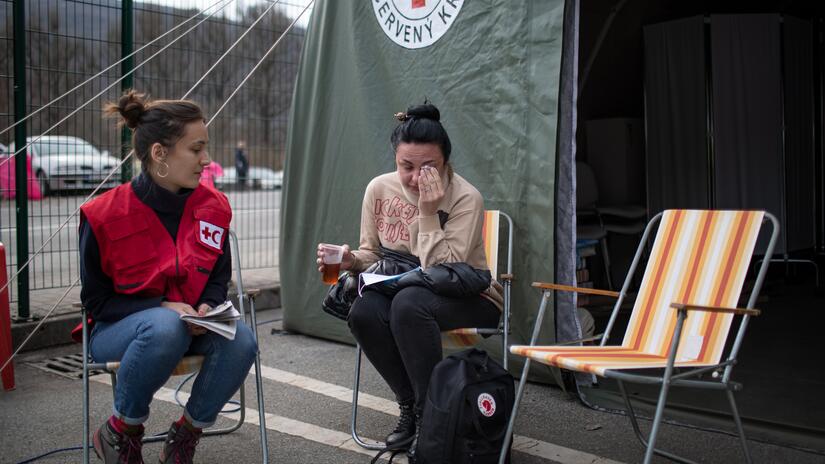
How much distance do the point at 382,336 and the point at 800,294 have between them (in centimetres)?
432

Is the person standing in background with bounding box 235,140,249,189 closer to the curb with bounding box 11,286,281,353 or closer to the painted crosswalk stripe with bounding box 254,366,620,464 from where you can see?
the curb with bounding box 11,286,281,353

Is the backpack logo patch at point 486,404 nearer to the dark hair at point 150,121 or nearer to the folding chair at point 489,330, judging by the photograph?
the folding chair at point 489,330

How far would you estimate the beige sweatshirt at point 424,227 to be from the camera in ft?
9.61

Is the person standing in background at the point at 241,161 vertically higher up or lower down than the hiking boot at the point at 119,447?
higher up

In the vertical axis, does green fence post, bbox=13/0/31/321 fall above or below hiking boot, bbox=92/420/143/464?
above

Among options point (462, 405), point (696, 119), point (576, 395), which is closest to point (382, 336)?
point (462, 405)

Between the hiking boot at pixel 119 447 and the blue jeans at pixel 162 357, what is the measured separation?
57mm

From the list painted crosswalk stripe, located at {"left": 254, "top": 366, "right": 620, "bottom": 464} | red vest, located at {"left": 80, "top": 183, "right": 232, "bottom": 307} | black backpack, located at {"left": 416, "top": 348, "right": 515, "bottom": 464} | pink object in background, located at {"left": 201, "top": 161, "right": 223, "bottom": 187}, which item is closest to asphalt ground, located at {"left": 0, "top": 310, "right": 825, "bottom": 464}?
painted crosswalk stripe, located at {"left": 254, "top": 366, "right": 620, "bottom": 464}

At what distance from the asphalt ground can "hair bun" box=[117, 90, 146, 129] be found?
1220 millimetres

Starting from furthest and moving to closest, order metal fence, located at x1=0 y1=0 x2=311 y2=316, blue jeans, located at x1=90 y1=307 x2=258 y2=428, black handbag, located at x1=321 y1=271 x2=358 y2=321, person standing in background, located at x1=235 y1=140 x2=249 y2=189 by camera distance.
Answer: person standing in background, located at x1=235 y1=140 x2=249 y2=189 < metal fence, located at x1=0 y1=0 x2=311 y2=316 < black handbag, located at x1=321 y1=271 x2=358 y2=321 < blue jeans, located at x1=90 y1=307 x2=258 y2=428

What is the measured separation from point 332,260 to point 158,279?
62 cm

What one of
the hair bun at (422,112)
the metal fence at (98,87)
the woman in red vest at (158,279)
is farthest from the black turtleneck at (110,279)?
the metal fence at (98,87)

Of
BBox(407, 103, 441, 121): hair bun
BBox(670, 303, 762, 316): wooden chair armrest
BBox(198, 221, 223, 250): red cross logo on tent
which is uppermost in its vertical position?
BBox(407, 103, 441, 121): hair bun

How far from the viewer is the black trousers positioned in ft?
9.25
